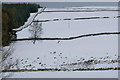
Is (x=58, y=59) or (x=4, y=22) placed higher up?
(x=4, y=22)

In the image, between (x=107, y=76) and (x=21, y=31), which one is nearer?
(x=107, y=76)

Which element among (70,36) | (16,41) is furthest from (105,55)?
(16,41)

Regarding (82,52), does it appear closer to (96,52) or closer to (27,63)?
(96,52)

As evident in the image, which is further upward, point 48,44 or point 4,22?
point 4,22

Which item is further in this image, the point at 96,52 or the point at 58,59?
the point at 96,52

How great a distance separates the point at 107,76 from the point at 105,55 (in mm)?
14718

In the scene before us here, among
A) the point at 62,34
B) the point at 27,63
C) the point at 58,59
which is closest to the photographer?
the point at 27,63

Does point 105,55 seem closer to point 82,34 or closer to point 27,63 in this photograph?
point 27,63

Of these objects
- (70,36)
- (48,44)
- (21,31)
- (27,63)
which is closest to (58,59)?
(27,63)

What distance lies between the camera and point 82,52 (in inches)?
1137

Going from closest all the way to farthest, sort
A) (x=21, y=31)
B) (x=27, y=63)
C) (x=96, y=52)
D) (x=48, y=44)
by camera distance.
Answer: (x=27, y=63) → (x=96, y=52) → (x=48, y=44) → (x=21, y=31)

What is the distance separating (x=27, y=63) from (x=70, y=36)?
13467 millimetres

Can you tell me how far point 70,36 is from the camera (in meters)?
36.9

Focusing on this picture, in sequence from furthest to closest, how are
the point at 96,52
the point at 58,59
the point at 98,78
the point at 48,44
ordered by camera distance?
the point at 48,44
the point at 96,52
the point at 58,59
the point at 98,78
